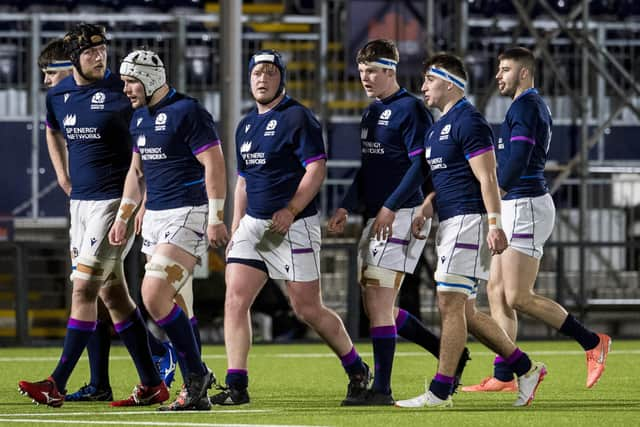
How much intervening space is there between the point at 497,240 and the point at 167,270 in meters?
1.78

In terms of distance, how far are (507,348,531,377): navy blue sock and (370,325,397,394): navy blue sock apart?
68 centimetres

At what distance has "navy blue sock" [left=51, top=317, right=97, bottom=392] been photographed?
795cm

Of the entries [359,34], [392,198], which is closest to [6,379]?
[392,198]

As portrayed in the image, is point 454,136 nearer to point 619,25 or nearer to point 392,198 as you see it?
point 392,198

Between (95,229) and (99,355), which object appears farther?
(99,355)

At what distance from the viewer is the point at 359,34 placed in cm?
1930

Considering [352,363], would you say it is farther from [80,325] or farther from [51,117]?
[51,117]

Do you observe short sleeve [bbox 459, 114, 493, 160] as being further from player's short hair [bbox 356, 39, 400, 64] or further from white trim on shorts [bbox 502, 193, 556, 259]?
white trim on shorts [bbox 502, 193, 556, 259]

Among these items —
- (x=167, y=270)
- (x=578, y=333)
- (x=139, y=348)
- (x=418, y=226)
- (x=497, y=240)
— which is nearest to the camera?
(x=497, y=240)

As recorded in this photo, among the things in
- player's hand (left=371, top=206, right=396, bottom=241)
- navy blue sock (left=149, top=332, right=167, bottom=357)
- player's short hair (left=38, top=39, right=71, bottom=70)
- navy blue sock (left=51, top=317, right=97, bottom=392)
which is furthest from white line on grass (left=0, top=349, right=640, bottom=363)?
player's hand (left=371, top=206, right=396, bottom=241)

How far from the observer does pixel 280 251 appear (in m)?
7.86

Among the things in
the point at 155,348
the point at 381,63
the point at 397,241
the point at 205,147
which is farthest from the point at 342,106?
the point at 205,147

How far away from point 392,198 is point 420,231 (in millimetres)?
395

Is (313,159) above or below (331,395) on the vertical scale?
above
